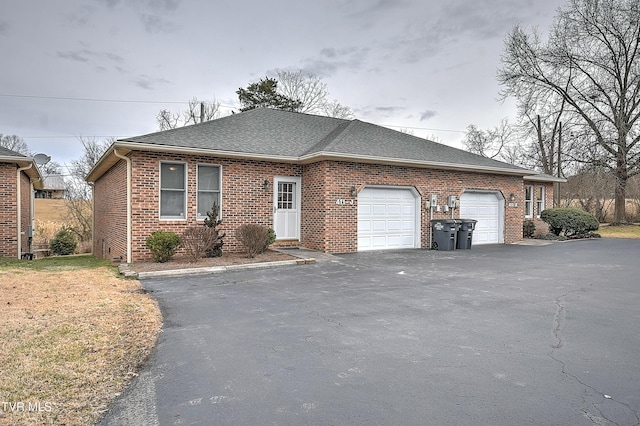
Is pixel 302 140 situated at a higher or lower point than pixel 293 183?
higher

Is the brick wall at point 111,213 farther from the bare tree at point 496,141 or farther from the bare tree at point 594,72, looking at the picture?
the bare tree at point 496,141

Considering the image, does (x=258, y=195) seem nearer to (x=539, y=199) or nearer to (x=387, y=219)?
(x=387, y=219)

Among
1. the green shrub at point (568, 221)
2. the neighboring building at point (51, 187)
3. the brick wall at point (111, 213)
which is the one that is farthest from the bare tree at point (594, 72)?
the neighboring building at point (51, 187)

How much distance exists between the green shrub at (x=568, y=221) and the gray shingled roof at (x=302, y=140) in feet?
12.9

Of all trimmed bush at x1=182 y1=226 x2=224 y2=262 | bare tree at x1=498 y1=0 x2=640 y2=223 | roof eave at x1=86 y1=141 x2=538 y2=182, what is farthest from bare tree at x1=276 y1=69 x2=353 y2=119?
trimmed bush at x1=182 y1=226 x2=224 y2=262

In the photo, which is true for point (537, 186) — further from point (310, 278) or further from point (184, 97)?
point (184, 97)

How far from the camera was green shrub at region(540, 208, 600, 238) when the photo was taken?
62.0ft

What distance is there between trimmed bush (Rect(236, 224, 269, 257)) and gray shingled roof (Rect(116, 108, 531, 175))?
240cm

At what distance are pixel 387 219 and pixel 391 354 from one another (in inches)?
395

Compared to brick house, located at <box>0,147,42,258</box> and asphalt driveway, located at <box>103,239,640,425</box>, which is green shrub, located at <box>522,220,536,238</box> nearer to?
asphalt driveway, located at <box>103,239,640,425</box>

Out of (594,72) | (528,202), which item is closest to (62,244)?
(528,202)

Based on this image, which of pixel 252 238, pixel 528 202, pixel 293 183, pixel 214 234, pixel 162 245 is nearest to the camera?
pixel 162 245

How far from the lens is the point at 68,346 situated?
13.4ft

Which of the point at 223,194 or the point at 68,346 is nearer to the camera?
the point at 68,346
